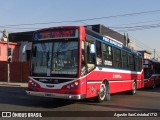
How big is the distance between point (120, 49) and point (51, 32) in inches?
223

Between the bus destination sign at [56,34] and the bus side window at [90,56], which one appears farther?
the bus side window at [90,56]

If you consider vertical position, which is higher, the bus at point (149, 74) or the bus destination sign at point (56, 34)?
the bus destination sign at point (56, 34)

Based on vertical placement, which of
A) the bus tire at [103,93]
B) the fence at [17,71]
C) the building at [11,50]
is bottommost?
the bus tire at [103,93]

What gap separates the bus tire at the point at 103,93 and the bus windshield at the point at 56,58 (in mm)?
2545

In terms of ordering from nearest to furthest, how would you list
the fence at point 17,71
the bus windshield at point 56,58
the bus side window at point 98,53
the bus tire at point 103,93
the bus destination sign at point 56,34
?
the bus windshield at point 56,58 < the bus destination sign at point 56,34 < the bus side window at point 98,53 < the bus tire at point 103,93 < the fence at point 17,71

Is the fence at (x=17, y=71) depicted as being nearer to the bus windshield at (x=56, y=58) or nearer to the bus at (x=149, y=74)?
the bus at (x=149, y=74)

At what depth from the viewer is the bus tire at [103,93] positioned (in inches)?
574

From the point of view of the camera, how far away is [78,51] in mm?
12578

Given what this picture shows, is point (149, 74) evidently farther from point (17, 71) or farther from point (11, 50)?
point (11, 50)

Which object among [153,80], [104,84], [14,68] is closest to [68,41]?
[104,84]

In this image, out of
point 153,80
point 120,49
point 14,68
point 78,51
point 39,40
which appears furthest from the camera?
point 14,68

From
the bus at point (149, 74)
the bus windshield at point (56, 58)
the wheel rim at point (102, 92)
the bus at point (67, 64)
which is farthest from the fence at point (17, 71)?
the bus windshield at point (56, 58)

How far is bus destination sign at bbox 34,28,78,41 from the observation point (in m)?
12.9

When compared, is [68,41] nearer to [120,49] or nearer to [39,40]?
[39,40]
